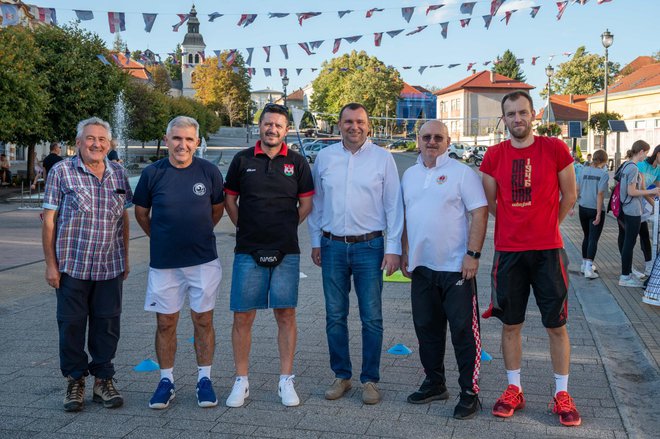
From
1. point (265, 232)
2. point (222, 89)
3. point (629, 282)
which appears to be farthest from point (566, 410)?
point (222, 89)

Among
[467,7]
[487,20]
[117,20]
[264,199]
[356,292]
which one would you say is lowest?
[356,292]

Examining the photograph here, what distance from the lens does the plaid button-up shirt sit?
4.67 metres

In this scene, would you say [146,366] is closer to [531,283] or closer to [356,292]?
[356,292]

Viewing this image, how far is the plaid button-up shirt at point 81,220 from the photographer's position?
467 cm

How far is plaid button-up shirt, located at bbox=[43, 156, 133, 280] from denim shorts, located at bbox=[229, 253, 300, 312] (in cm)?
85

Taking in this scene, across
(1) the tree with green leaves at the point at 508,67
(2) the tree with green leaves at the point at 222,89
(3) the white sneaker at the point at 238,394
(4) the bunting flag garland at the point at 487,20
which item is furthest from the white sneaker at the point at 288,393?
(1) the tree with green leaves at the point at 508,67

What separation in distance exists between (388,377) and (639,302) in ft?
13.8

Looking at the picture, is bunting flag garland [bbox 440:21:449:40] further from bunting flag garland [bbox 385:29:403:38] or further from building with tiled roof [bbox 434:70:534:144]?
building with tiled roof [bbox 434:70:534:144]

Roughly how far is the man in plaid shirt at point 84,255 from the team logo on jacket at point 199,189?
556 mm

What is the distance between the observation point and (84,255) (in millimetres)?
4684

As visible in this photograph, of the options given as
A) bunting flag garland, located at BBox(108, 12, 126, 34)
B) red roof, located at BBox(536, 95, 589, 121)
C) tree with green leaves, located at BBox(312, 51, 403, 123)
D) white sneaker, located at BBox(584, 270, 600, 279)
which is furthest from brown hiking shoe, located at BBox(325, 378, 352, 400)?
tree with green leaves, located at BBox(312, 51, 403, 123)

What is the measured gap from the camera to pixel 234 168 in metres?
4.79

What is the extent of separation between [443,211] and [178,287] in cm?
181

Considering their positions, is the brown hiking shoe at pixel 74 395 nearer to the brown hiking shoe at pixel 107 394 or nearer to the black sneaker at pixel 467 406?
the brown hiking shoe at pixel 107 394
